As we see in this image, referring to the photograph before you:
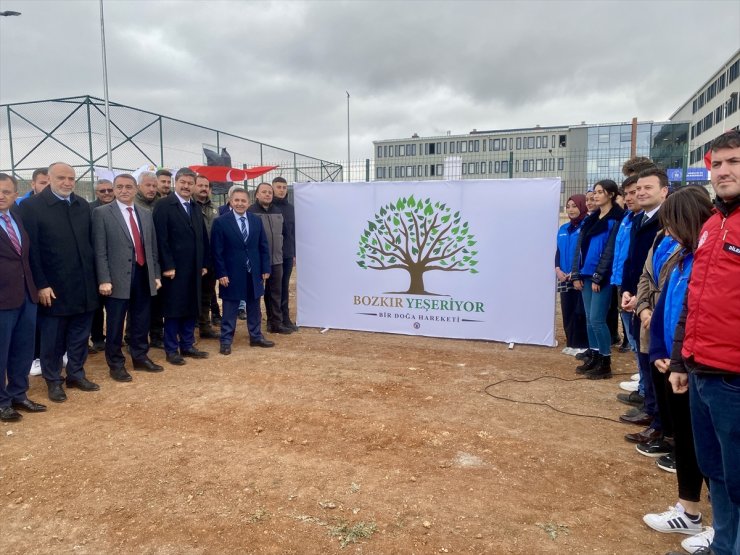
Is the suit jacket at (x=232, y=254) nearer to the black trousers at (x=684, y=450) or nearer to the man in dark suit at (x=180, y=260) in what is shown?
the man in dark suit at (x=180, y=260)

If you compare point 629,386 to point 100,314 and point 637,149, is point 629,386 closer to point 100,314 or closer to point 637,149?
point 100,314

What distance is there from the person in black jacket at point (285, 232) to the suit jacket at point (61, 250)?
263cm

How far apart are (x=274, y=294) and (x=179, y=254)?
1614mm

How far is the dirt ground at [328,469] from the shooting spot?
8.34 ft

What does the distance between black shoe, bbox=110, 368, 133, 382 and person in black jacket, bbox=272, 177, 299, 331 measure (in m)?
2.39

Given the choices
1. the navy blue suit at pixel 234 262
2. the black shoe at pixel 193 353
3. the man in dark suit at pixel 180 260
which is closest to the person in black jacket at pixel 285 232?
the navy blue suit at pixel 234 262

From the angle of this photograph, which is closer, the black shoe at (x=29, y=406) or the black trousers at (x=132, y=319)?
the black shoe at (x=29, y=406)

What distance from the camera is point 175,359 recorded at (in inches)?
218

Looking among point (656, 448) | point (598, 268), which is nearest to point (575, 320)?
point (598, 268)

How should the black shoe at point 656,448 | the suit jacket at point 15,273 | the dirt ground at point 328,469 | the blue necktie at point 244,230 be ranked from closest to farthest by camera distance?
the dirt ground at point 328,469 → the black shoe at point 656,448 → the suit jacket at point 15,273 → the blue necktie at point 244,230

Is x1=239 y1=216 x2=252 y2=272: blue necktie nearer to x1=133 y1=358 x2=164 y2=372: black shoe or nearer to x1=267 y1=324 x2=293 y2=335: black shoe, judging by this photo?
x1=267 y1=324 x2=293 y2=335: black shoe

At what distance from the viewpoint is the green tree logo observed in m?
6.16

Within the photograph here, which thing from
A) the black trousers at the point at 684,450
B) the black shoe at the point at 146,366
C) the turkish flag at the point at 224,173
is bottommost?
the black shoe at the point at 146,366

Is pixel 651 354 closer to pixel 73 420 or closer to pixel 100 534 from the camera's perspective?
pixel 100 534
